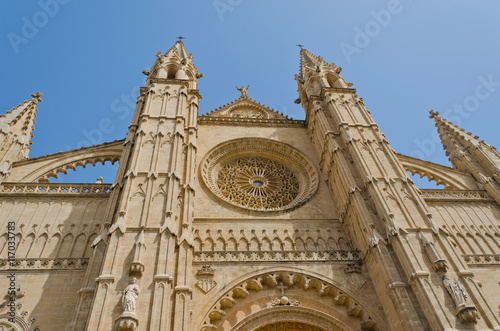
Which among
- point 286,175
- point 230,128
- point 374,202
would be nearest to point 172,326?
point 374,202

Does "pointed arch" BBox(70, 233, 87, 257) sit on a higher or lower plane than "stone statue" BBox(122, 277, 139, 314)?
higher

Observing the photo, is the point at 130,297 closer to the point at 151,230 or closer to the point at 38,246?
the point at 151,230

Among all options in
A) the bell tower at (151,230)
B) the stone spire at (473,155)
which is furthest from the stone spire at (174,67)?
the stone spire at (473,155)

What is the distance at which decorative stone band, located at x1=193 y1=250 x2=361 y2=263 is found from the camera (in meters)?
12.1

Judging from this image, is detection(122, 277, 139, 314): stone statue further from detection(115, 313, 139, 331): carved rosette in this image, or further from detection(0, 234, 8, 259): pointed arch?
detection(0, 234, 8, 259): pointed arch

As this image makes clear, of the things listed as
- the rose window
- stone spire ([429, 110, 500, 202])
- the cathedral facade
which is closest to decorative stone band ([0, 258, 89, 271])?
the cathedral facade

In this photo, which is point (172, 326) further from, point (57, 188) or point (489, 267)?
point (489, 267)

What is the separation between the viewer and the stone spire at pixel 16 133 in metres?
15.5

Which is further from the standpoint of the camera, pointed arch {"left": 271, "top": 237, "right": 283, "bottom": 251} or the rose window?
the rose window

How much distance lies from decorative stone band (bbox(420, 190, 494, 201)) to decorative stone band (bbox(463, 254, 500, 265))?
10.3 ft

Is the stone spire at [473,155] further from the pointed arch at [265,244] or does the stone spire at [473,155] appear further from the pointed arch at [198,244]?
the pointed arch at [198,244]

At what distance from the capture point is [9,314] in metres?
9.92

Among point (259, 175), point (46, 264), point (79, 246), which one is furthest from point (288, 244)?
point (46, 264)

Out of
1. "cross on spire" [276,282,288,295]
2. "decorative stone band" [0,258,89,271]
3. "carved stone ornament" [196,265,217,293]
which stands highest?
"decorative stone band" [0,258,89,271]
